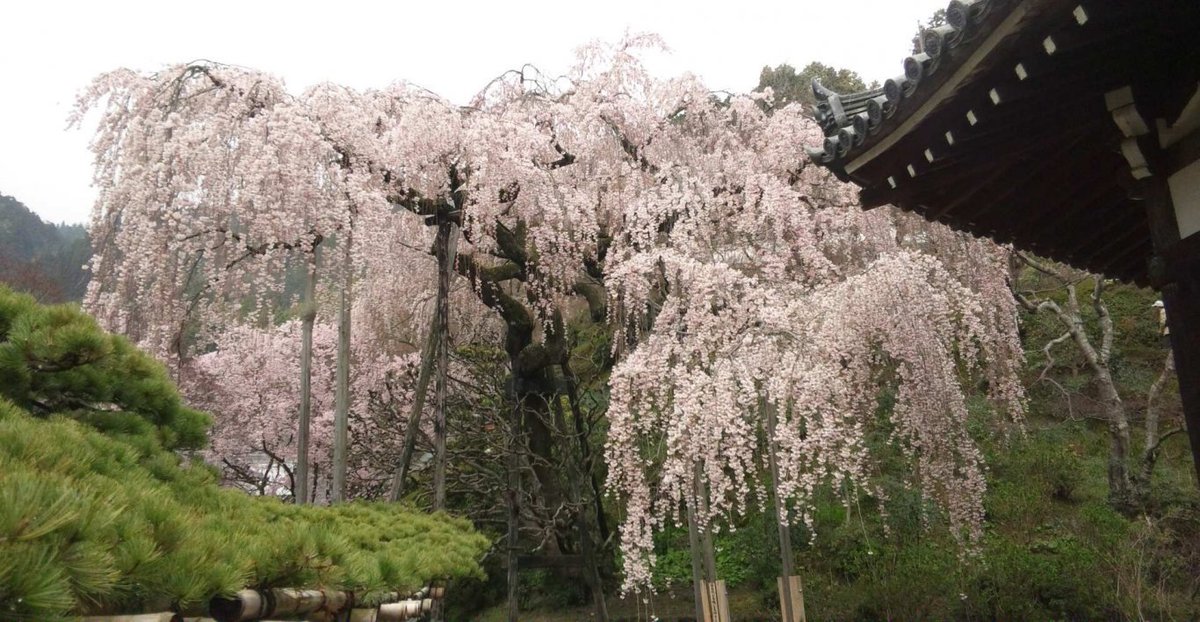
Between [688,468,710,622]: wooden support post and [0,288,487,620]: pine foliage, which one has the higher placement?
[0,288,487,620]: pine foliage

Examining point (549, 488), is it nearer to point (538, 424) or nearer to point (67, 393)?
point (538, 424)

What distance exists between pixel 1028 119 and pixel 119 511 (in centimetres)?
320

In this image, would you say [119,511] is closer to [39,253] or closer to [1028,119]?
[1028,119]

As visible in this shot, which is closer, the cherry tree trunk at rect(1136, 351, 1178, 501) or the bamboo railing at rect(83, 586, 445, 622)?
the bamboo railing at rect(83, 586, 445, 622)

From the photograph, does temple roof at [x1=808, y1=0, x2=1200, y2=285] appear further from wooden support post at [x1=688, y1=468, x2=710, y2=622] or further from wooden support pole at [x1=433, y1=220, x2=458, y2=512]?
wooden support pole at [x1=433, y1=220, x2=458, y2=512]

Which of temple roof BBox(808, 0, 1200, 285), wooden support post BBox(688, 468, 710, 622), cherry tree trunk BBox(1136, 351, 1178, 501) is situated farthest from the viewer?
cherry tree trunk BBox(1136, 351, 1178, 501)

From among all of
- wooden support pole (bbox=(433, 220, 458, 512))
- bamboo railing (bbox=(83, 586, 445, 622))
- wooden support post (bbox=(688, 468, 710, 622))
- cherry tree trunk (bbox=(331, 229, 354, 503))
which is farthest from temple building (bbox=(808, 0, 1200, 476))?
cherry tree trunk (bbox=(331, 229, 354, 503))

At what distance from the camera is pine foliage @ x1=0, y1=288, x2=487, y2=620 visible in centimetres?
108

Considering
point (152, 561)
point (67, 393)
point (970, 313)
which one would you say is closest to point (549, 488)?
point (970, 313)

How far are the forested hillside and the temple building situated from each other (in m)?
14.7

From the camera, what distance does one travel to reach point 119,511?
1302mm

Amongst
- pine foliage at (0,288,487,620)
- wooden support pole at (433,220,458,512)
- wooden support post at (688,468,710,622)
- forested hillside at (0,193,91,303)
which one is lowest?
wooden support post at (688,468,710,622)

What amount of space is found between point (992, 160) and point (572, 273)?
19.4 ft

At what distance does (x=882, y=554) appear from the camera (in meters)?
9.06
